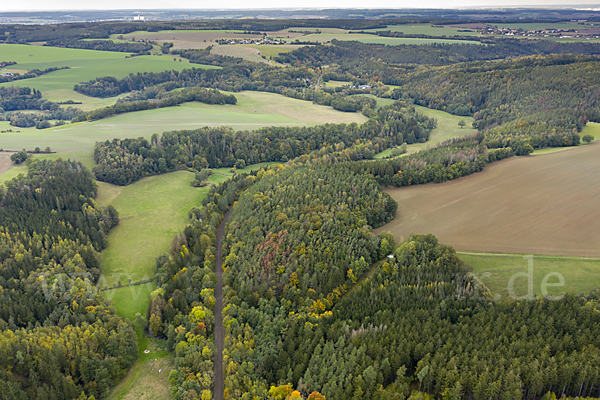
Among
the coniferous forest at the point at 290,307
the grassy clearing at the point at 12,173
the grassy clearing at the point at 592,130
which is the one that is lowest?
the coniferous forest at the point at 290,307

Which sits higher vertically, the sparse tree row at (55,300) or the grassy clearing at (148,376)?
the sparse tree row at (55,300)

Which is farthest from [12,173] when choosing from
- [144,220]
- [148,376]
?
[148,376]

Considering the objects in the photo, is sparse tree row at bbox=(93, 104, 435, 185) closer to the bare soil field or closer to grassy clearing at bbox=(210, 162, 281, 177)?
grassy clearing at bbox=(210, 162, 281, 177)

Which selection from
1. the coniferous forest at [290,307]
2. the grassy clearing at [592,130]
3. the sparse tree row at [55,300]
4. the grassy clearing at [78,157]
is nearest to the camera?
the coniferous forest at [290,307]

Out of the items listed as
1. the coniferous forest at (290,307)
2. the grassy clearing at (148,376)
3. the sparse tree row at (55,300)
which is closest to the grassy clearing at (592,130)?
the coniferous forest at (290,307)

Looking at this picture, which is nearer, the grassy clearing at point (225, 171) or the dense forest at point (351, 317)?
the dense forest at point (351, 317)

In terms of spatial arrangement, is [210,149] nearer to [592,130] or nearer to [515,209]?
[515,209]

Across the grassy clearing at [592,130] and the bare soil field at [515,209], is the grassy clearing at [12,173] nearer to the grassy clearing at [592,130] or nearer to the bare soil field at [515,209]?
the bare soil field at [515,209]

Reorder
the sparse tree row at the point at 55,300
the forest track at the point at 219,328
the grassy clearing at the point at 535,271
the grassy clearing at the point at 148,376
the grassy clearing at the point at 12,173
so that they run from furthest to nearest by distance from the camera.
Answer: the grassy clearing at the point at 12,173 < the grassy clearing at the point at 535,271 < the grassy clearing at the point at 148,376 < the forest track at the point at 219,328 < the sparse tree row at the point at 55,300
